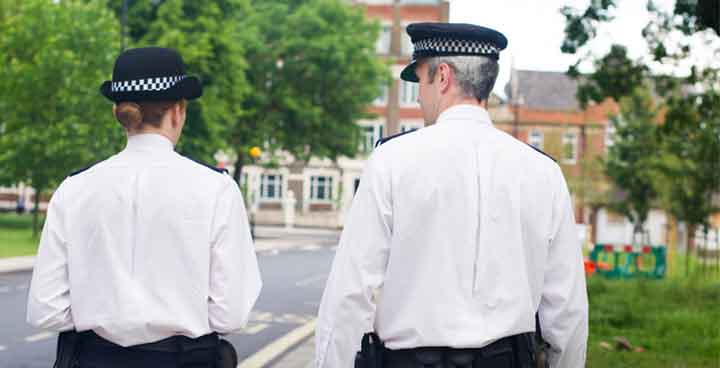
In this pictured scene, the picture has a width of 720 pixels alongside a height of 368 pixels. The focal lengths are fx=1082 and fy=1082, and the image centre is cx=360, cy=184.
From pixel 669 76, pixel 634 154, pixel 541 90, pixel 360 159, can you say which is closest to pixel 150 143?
pixel 669 76

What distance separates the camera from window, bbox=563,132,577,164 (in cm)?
5884

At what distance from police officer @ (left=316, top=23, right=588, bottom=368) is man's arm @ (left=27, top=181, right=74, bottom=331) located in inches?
33.3

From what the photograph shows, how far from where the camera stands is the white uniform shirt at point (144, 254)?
3297 mm

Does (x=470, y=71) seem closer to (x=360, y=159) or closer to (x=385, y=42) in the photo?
(x=360, y=159)

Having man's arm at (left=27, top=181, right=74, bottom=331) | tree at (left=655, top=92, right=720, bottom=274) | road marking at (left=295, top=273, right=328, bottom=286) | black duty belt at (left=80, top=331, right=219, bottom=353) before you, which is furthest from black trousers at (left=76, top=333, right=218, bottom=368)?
road marking at (left=295, top=273, right=328, bottom=286)

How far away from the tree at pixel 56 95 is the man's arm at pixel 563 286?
98.9 ft

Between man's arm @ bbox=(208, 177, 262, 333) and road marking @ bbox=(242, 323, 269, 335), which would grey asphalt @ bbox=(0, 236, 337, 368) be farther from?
man's arm @ bbox=(208, 177, 262, 333)

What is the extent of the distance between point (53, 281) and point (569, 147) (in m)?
57.7

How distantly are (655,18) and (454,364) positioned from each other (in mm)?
14245

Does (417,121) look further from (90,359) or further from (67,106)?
(90,359)

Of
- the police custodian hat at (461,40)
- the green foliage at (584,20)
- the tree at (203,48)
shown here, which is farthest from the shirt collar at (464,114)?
the tree at (203,48)

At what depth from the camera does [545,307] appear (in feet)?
10.9

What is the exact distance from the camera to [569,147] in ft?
196

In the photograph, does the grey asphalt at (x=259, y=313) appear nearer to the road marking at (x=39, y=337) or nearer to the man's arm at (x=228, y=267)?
the road marking at (x=39, y=337)
